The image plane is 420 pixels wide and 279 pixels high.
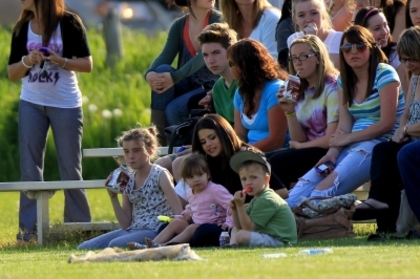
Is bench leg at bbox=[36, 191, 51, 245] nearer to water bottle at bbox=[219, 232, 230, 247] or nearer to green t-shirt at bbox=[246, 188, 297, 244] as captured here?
water bottle at bbox=[219, 232, 230, 247]

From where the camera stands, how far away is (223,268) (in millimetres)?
6738

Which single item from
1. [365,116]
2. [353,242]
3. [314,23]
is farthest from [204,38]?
[353,242]

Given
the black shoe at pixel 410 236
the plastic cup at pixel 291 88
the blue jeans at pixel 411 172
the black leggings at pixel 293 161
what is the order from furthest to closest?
the black leggings at pixel 293 161, the plastic cup at pixel 291 88, the blue jeans at pixel 411 172, the black shoe at pixel 410 236

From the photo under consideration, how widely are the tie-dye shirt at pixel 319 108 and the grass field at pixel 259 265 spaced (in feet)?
3.95

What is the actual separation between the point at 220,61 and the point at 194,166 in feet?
4.73

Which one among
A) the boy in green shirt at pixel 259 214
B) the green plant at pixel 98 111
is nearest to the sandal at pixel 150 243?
the boy in green shirt at pixel 259 214

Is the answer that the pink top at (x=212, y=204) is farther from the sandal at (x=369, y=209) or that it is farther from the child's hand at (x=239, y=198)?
the sandal at (x=369, y=209)

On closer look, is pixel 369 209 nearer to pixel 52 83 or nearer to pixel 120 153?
pixel 120 153

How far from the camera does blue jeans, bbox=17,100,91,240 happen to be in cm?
1096

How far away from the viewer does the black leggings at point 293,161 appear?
9656mm

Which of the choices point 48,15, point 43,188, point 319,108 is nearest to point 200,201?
point 319,108

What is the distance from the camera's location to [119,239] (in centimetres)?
940

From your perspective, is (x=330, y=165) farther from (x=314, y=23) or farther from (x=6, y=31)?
(x=6, y=31)

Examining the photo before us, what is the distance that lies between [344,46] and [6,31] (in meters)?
14.9
